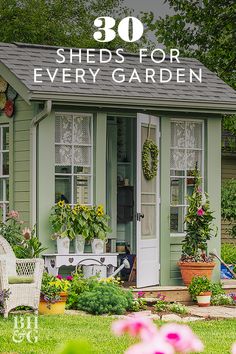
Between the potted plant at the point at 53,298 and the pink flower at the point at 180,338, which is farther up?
the pink flower at the point at 180,338

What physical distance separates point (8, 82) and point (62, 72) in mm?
789

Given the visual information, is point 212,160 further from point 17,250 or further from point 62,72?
point 17,250

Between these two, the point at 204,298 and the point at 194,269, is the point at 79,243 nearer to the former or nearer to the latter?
the point at 194,269

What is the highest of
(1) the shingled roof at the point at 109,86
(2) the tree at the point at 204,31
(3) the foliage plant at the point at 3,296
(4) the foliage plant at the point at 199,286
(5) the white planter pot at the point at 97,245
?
(2) the tree at the point at 204,31

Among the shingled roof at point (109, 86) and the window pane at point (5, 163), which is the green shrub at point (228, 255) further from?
the window pane at point (5, 163)

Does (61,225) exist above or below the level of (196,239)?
above

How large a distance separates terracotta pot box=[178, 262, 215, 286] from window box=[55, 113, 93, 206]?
56.7 inches

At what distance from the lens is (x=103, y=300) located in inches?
347

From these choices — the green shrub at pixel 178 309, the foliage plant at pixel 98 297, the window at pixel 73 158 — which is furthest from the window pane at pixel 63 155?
the green shrub at pixel 178 309

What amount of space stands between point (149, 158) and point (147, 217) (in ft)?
2.45

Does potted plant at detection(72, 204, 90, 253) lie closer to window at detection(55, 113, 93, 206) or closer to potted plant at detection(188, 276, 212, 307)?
window at detection(55, 113, 93, 206)

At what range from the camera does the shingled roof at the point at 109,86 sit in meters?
9.85

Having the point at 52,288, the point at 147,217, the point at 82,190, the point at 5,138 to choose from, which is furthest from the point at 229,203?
the point at 52,288

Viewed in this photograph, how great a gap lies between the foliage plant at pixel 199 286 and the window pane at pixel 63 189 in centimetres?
180
